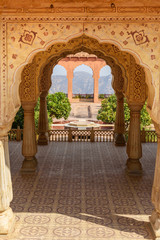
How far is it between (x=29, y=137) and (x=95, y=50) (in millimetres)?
2953

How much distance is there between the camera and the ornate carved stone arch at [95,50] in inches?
264

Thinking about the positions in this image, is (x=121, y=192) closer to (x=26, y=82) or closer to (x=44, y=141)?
(x=26, y=82)

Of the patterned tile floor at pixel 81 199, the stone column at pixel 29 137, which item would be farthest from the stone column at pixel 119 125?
the stone column at pixel 29 137

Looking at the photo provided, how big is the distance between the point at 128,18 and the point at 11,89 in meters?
2.05

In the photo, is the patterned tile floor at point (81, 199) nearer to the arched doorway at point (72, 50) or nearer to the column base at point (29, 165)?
the column base at point (29, 165)

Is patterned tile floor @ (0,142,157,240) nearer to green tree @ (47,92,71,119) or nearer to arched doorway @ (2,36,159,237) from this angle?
arched doorway @ (2,36,159,237)

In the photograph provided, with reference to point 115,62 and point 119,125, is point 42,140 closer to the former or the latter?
point 119,125

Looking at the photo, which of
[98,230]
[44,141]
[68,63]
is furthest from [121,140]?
[68,63]

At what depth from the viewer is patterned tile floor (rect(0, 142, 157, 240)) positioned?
4695 millimetres

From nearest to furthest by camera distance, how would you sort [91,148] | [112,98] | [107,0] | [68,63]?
[107,0], [91,148], [112,98], [68,63]

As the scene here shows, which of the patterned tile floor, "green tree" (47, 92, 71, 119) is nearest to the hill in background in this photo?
"green tree" (47, 92, 71, 119)

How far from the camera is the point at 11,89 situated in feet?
14.0

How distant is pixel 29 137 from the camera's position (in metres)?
7.80

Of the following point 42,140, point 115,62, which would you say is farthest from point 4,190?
point 42,140
